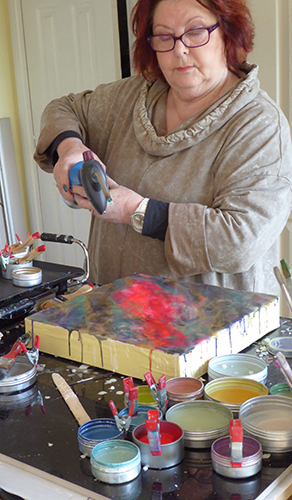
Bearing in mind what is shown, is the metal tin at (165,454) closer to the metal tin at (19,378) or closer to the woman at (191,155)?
the metal tin at (19,378)

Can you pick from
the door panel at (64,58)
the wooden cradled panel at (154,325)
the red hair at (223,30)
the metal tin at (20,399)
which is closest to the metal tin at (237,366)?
the wooden cradled panel at (154,325)

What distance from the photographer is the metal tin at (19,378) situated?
844 mm

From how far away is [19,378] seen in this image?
2.79 feet

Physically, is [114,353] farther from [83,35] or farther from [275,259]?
[83,35]

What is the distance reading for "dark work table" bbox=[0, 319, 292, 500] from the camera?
62cm

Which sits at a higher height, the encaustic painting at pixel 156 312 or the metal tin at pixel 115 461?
the encaustic painting at pixel 156 312

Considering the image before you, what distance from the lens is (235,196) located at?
1.16 meters

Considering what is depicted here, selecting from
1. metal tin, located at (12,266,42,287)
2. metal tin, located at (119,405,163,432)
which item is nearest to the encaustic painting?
metal tin, located at (119,405,163,432)

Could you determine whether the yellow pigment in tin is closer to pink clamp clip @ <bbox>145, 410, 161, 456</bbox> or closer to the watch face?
pink clamp clip @ <bbox>145, 410, 161, 456</bbox>

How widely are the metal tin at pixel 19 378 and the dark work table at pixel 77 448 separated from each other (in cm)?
1

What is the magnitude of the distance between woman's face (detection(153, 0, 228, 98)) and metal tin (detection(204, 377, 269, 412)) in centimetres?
74

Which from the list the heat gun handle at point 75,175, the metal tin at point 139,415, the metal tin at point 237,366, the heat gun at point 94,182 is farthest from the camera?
the heat gun handle at point 75,175

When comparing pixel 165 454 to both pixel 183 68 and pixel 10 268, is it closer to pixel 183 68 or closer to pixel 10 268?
pixel 10 268

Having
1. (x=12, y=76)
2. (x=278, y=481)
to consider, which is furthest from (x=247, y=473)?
(x=12, y=76)
